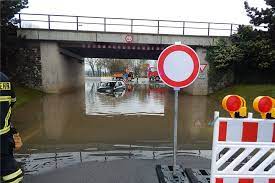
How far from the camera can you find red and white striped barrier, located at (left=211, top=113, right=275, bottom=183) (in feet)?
10.1

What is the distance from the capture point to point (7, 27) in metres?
19.1

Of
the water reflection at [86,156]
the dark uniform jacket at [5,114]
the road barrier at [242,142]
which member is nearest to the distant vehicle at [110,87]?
the water reflection at [86,156]

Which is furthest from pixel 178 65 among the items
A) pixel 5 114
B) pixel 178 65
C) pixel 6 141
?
pixel 6 141

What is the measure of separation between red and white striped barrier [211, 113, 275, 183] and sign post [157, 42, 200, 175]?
48.8 inches

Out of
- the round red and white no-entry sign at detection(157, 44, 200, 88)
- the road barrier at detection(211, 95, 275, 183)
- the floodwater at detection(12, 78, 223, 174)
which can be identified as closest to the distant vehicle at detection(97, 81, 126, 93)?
the floodwater at detection(12, 78, 223, 174)

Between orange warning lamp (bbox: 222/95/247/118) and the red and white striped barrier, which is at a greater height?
Result: orange warning lamp (bbox: 222/95/247/118)

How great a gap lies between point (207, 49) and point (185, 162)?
19.1 metres

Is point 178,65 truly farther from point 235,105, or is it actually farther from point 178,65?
point 235,105

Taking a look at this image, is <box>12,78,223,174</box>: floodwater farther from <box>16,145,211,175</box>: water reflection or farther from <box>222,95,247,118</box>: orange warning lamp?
<box>222,95,247,118</box>: orange warning lamp

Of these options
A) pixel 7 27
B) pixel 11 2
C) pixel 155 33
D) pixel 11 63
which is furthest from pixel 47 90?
pixel 155 33

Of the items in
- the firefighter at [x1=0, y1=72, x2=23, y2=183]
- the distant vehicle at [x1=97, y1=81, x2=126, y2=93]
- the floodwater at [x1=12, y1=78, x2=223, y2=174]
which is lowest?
the floodwater at [x1=12, y1=78, x2=223, y2=174]

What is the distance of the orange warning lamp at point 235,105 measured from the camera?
3.00 meters

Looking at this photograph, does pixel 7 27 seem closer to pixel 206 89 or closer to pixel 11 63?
pixel 11 63

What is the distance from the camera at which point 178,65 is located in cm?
414
